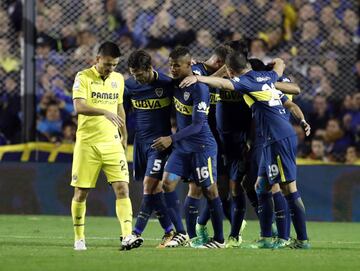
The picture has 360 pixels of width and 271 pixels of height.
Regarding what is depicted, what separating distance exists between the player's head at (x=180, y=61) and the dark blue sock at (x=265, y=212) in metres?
1.55

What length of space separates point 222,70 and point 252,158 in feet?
3.40

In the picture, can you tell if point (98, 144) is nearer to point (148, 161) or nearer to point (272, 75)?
point (148, 161)

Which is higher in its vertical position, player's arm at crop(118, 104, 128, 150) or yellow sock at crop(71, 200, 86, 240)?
player's arm at crop(118, 104, 128, 150)

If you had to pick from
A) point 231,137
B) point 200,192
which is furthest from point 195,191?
point 231,137

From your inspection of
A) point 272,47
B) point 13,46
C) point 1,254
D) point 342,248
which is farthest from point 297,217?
point 13,46

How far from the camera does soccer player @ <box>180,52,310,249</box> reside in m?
10.5

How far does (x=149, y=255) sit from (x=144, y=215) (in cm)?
149

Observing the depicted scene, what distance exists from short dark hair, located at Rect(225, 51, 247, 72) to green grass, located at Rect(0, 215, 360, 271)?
184cm

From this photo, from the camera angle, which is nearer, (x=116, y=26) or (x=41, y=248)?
(x=41, y=248)

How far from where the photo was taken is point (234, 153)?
38.4ft

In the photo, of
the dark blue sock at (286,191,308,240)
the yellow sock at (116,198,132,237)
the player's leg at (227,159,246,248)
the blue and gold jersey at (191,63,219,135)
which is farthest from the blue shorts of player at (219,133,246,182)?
the yellow sock at (116,198,132,237)

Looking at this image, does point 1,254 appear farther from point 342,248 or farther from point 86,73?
point 342,248

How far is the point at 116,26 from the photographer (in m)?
17.0

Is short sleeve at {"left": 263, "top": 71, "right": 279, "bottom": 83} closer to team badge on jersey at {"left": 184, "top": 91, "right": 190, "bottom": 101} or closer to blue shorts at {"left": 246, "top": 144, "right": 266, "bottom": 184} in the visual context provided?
team badge on jersey at {"left": 184, "top": 91, "right": 190, "bottom": 101}
